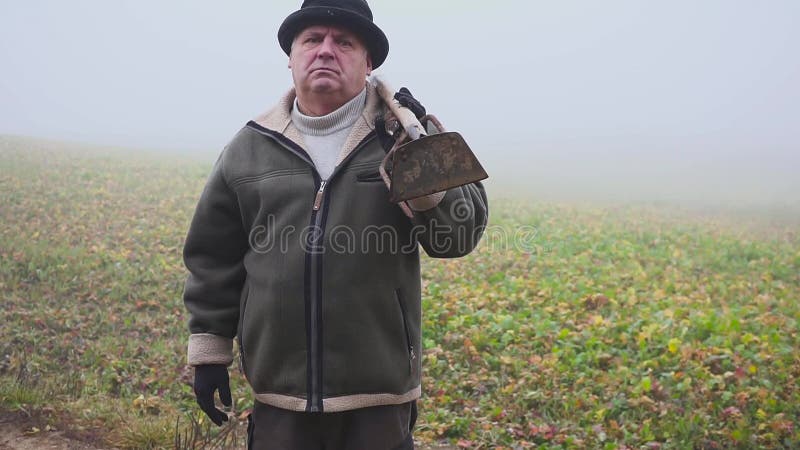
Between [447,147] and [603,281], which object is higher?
[447,147]

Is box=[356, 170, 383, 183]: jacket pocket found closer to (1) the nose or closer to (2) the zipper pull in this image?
(2) the zipper pull

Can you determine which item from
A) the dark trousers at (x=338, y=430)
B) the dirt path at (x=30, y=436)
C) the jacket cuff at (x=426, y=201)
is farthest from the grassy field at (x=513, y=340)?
the jacket cuff at (x=426, y=201)

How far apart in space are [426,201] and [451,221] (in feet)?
0.44

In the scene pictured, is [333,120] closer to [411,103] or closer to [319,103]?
[319,103]

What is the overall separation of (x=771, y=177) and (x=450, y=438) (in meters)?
34.9

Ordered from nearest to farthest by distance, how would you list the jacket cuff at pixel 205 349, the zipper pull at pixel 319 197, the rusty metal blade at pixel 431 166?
the rusty metal blade at pixel 431 166
the zipper pull at pixel 319 197
the jacket cuff at pixel 205 349

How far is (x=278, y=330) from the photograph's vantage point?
7.59 ft

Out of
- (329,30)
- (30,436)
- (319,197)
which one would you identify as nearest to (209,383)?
(319,197)

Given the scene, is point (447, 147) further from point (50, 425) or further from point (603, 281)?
point (603, 281)

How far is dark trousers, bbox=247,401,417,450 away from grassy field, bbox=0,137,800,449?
1.69m

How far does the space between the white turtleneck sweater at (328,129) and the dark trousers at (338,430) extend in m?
0.87

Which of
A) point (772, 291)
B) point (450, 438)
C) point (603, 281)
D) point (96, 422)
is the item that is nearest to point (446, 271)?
point (603, 281)

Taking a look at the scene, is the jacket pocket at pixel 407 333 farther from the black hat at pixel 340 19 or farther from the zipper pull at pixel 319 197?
the black hat at pixel 340 19

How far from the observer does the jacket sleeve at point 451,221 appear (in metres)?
2.18
